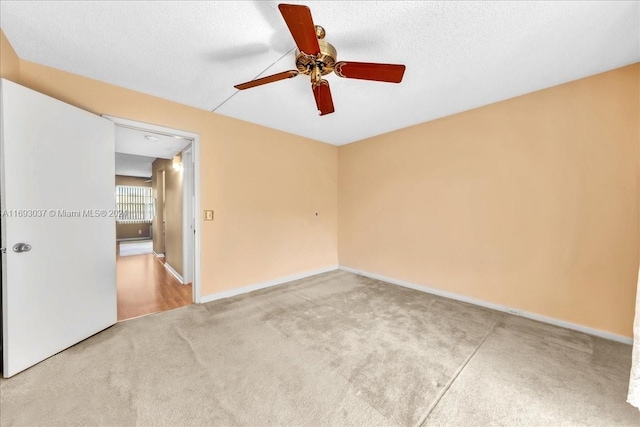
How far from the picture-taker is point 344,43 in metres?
1.78

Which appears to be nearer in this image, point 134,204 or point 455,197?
point 455,197

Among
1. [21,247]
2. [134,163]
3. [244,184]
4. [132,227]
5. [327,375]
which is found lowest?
[327,375]

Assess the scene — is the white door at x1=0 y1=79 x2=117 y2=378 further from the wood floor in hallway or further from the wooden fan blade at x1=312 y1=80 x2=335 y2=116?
the wooden fan blade at x1=312 y1=80 x2=335 y2=116

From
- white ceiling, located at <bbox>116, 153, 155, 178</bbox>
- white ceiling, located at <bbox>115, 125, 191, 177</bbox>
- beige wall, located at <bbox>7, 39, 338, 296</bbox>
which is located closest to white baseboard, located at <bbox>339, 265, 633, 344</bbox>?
beige wall, located at <bbox>7, 39, 338, 296</bbox>

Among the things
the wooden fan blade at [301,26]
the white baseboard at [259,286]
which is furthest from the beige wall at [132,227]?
the wooden fan blade at [301,26]

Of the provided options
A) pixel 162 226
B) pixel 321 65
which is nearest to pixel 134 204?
pixel 162 226

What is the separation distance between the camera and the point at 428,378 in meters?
1.67

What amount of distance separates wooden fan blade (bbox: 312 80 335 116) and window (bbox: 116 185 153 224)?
29.3ft

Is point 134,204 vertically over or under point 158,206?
over

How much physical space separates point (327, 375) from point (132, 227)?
9.74 m

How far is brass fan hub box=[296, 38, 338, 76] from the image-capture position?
1.57 metres

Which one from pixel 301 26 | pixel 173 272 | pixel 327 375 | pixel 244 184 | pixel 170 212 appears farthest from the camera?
pixel 170 212

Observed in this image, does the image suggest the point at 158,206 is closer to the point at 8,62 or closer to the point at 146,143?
the point at 146,143

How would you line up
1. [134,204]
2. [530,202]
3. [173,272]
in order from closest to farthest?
[530,202] → [173,272] → [134,204]
